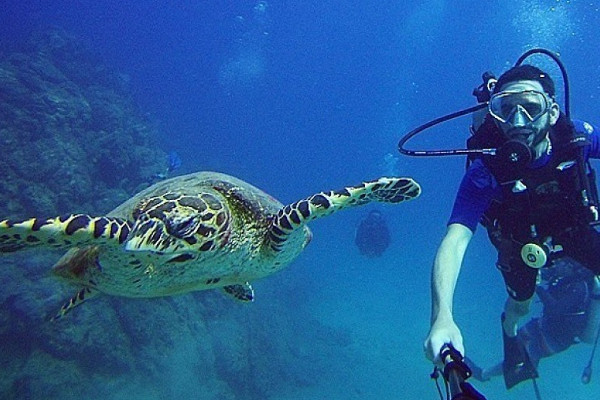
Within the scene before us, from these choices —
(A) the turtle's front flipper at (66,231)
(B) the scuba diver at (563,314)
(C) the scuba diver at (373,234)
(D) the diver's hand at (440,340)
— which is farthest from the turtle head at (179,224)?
(C) the scuba diver at (373,234)

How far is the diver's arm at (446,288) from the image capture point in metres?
1.88

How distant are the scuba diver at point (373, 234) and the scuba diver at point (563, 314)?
6193 mm

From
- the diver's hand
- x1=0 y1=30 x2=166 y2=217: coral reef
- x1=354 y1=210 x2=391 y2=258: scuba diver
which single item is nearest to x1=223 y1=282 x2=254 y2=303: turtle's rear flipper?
the diver's hand

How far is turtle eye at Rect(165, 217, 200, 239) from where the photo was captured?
2781 mm

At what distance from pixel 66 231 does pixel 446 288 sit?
225 cm

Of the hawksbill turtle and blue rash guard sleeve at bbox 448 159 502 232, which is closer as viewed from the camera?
the hawksbill turtle

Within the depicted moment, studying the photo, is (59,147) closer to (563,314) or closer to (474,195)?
(474,195)

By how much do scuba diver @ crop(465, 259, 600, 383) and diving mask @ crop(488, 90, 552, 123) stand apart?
14.4ft

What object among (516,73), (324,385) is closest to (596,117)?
(324,385)

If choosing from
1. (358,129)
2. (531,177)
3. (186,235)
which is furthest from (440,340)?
(358,129)

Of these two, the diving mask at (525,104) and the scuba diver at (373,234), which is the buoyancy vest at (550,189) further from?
the scuba diver at (373,234)

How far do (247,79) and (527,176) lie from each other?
95.7 meters

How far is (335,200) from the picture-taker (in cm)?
320

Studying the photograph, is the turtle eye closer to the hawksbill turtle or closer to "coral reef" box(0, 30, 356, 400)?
the hawksbill turtle
